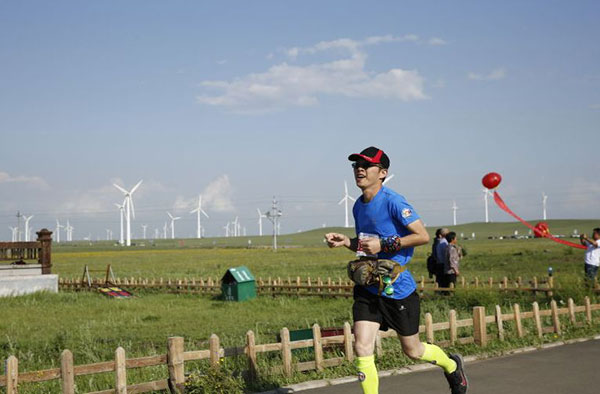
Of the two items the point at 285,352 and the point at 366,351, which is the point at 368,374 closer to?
the point at 366,351

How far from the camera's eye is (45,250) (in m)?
26.5

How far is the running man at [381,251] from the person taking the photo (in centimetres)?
553

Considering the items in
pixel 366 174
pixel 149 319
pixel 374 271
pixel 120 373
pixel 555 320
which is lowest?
pixel 149 319

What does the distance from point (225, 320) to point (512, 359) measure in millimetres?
9734

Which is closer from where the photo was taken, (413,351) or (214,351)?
(413,351)

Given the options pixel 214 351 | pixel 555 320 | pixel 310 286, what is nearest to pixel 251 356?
pixel 214 351

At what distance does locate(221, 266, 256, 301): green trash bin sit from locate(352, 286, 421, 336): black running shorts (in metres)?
17.7

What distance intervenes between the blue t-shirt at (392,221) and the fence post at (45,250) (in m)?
22.9

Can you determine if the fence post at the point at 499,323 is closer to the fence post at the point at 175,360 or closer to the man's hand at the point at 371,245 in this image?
the fence post at the point at 175,360

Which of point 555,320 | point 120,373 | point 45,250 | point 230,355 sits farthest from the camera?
point 45,250

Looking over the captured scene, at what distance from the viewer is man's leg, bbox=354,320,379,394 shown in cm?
550

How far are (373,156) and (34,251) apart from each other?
23.7 meters

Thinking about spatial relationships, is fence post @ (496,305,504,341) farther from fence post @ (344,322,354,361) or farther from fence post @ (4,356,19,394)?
fence post @ (4,356,19,394)

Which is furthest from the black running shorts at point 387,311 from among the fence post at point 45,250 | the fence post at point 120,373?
the fence post at point 45,250
